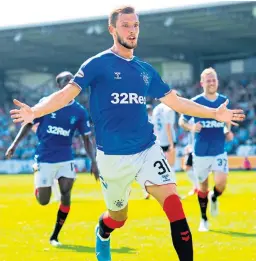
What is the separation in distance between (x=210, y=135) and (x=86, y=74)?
5.51m

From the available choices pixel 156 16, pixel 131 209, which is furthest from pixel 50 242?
pixel 156 16

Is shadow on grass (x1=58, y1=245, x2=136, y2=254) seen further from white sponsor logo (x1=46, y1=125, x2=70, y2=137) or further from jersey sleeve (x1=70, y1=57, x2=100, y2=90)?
jersey sleeve (x1=70, y1=57, x2=100, y2=90)

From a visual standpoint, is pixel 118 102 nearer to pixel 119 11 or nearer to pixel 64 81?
pixel 119 11

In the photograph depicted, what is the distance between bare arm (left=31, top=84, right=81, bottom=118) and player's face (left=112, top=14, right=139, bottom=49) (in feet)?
2.41

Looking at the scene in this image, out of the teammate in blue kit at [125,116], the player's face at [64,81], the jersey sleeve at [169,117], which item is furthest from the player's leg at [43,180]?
the jersey sleeve at [169,117]

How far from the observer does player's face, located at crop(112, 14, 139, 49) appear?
7.45m

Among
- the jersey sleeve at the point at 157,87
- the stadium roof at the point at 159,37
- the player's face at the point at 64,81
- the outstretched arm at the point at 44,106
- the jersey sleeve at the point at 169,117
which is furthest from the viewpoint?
the stadium roof at the point at 159,37

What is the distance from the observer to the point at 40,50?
154ft

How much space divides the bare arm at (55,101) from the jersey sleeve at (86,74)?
0.07 m

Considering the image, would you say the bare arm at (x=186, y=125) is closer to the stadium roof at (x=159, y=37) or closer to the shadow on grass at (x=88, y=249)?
the shadow on grass at (x=88, y=249)

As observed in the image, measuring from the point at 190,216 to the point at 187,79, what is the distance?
3502 centimetres

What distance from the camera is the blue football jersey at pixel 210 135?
41.0ft

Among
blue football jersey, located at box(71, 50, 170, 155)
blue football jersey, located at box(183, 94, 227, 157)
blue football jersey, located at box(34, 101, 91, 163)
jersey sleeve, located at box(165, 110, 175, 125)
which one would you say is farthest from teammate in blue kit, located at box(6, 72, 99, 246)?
jersey sleeve, located at box(165, 110, 175, 125)

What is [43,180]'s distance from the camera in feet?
36.5
